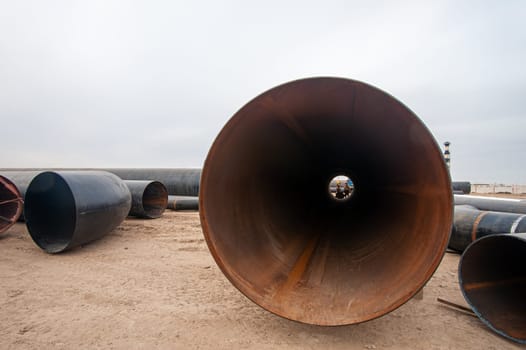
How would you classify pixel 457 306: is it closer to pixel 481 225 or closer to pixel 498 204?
pixel 481 225

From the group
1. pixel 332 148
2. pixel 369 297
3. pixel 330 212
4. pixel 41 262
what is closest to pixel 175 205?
pixel 41 262

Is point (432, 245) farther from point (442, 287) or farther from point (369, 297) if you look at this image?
point (442, 287)

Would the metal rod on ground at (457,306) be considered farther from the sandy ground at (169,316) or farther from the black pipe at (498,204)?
the black pipe at (498,204)

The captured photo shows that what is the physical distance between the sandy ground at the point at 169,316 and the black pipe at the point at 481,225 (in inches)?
18.4

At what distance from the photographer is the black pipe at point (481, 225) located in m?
A: 3.55

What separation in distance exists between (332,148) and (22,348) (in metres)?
3.45

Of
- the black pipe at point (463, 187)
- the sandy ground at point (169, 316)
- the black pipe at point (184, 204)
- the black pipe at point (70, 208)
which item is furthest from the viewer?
the black pipe at point (463, 187)

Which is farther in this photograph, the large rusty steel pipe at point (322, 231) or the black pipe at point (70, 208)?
the black pipe at point (70, 208)

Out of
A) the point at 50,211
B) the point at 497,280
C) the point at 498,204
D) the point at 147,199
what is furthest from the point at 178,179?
the point at 497,280

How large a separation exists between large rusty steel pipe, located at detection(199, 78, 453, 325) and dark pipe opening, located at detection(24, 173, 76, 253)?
11.1ft

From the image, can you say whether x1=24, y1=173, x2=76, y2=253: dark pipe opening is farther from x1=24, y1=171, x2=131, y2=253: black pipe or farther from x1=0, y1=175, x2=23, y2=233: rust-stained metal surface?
x1=0, y1=175, x2=23, y2=233: rust-stained metal surface

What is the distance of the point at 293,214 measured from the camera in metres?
3.76

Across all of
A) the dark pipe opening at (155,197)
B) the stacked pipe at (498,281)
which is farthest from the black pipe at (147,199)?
the stacked pipe at (498,281)

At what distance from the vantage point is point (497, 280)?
2.66 metres
